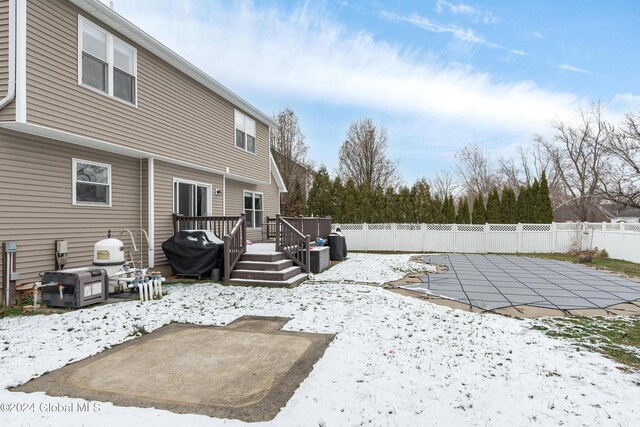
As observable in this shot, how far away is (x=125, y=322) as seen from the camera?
485cm

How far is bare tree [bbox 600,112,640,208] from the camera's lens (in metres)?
18.9

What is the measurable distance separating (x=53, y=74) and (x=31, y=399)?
18.0 ft

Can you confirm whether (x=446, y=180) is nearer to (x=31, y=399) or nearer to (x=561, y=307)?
(x=561, y=307)

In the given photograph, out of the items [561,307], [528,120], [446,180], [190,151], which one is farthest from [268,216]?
[446,180]

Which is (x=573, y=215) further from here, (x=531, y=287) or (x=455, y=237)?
(x=531, y=287)

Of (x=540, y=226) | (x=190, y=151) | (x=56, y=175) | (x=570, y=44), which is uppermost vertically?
(x=570, y=44)

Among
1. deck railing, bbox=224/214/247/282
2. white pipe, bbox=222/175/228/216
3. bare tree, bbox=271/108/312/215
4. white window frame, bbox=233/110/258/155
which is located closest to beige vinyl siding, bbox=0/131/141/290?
deck railing, bbox=224/214/247/282

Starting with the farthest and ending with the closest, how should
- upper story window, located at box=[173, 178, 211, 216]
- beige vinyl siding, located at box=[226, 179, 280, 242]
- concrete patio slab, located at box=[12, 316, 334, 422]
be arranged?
beige vinyl siding, located at box=[226, 179, 280, 242]
upper story window, located at box=[173, 178, 211, 216]
concrete patio slab, located at box=[12, 316, 334, 422]

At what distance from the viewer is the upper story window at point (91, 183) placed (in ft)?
22.4

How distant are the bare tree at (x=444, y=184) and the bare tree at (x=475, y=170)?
2.36 ft

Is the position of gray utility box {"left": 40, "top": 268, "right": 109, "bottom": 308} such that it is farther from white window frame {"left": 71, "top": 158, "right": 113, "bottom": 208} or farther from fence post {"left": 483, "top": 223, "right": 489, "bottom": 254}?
fence post {"left": 483, "top": 223, "right": 489, "bottom": 254}

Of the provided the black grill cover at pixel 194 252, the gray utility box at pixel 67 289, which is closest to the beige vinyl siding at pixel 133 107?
the black grill cover at pixel 194 252

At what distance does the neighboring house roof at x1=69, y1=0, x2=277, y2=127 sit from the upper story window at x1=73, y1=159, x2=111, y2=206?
9.13 feet

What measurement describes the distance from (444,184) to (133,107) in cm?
3120
